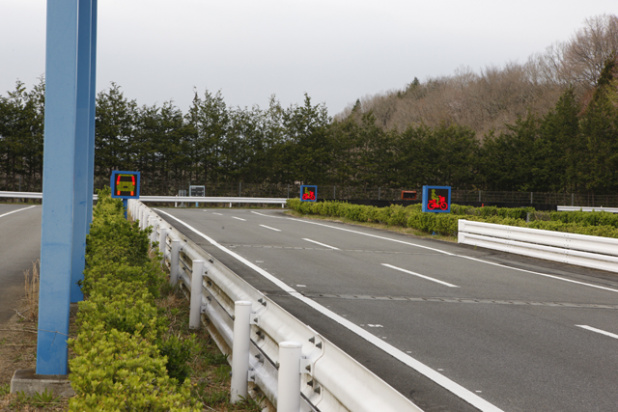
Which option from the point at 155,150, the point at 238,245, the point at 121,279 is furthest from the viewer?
the point at 155,150

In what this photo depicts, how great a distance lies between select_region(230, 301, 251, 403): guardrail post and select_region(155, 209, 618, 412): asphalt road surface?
140 centimetres

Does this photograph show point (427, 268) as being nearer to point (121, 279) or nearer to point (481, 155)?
point (121, 279)

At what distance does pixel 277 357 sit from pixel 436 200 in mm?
18051

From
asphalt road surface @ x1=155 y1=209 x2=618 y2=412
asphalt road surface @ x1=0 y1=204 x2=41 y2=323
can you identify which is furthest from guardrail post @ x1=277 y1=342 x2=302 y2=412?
asphalt road surface @ x1=0 y1=204 x2=41 y2=323

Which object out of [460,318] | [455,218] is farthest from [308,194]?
[460,318]

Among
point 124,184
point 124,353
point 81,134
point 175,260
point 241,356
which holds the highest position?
point 81,134

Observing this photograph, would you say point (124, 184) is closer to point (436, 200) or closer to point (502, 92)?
point (436, 200)

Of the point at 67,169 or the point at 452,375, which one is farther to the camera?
the point at 452,375

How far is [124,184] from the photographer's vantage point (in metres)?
20.0

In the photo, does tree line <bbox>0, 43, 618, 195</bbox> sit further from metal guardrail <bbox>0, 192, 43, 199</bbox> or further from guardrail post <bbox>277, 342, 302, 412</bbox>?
guardrail post <bbox>277, 342, 302, 412</bbox>

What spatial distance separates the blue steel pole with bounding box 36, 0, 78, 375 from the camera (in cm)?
478

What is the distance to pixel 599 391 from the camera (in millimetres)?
5199

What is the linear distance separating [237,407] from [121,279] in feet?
7.29

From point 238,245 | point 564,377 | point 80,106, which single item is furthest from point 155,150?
point 564,377
